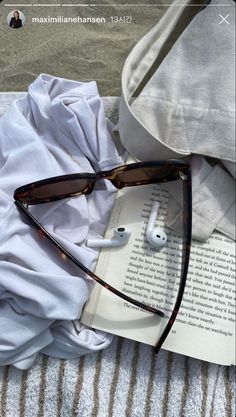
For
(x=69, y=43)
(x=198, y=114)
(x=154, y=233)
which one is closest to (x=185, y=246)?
(x=154, y=233)

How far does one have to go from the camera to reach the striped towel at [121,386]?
1.81 feet

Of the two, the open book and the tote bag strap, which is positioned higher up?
the tote bag strap

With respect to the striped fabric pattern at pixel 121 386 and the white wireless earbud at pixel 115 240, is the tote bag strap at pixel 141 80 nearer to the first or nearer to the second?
the white wireless earbud at pixel 115 240

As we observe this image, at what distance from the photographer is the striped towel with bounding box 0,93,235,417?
552 mm

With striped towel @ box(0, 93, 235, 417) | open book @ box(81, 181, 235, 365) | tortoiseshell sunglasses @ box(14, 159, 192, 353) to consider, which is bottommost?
striped towel @ box(0, 93, 235, 417)

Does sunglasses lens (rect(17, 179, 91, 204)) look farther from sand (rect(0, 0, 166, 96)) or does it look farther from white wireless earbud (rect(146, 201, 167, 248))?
sand (rect(0, 0, 166, 96))

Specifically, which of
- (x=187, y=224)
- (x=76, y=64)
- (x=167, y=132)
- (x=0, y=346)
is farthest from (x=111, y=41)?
(x=0, y=346)

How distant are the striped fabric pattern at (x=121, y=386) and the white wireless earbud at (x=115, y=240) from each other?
0.12 metres

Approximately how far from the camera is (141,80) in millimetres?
612

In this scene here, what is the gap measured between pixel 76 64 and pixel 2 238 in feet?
0.96

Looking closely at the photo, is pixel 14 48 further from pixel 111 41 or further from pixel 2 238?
pixel 2 238

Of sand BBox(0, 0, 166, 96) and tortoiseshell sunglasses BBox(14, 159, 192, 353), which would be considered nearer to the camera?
tortoiseshell sunglasses BBox(14, 159, 192, 353)

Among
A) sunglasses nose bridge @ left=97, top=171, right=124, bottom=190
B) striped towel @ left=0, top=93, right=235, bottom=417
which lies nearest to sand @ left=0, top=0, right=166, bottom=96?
sunglasses nose bridge @ left=97, top=171, right=124, bottom=190

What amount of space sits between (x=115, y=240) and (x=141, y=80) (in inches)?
8.4
